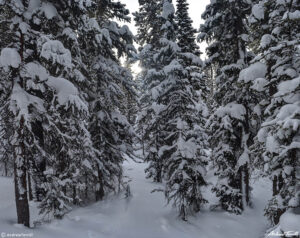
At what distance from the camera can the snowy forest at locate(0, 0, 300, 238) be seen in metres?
7.96

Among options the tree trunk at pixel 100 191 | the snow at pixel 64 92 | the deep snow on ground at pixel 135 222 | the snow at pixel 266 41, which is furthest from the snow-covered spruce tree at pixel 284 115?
the tree trunk at pixel 100 191

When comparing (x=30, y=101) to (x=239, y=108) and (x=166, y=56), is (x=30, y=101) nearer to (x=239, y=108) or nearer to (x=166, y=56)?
(x=166, y=56)

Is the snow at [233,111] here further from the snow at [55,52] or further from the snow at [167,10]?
the snow at [55,52]

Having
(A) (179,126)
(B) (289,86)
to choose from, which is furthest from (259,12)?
(A) (179,126)

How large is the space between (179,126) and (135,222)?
17.6 ft

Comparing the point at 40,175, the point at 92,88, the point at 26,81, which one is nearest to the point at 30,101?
the point at 26,81

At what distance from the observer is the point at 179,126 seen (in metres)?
13.0

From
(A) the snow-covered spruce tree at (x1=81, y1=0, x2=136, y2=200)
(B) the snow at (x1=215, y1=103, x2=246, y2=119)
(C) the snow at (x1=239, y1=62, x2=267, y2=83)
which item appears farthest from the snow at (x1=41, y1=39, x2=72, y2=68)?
(B) the snow at (x1=215, y1=103, x2=246, y2=119)

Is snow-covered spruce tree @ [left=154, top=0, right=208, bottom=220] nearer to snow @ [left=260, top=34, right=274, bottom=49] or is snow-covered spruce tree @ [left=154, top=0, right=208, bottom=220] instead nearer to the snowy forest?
the snowy forest

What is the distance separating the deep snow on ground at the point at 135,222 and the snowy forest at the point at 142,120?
0.27 ft

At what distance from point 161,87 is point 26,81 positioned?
Result: 768cm

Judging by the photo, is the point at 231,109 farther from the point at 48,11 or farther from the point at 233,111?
the point at 48,11

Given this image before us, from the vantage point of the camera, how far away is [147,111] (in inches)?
627

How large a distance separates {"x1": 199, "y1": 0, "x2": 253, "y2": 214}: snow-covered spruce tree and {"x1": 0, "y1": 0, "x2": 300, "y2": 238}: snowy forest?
0.07m
